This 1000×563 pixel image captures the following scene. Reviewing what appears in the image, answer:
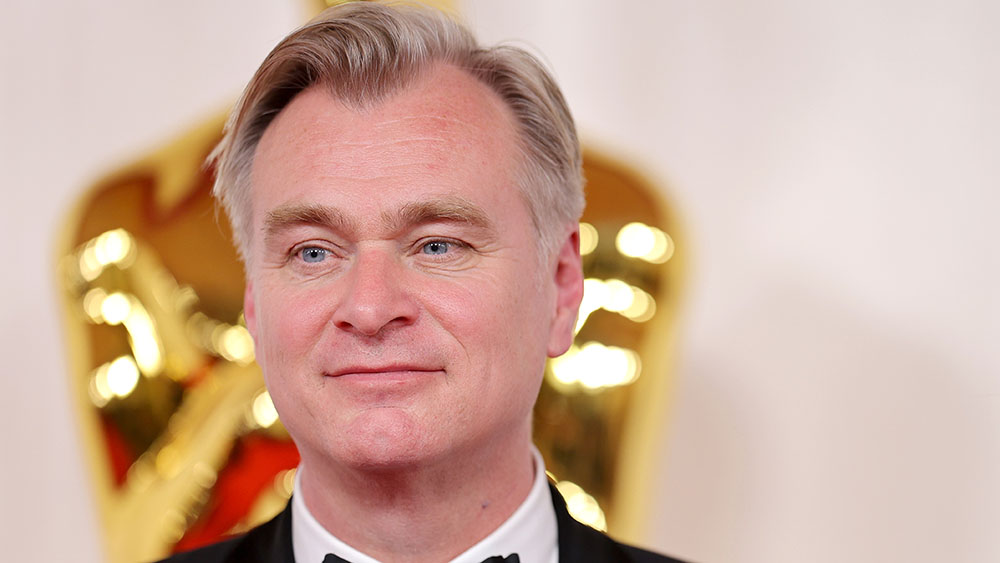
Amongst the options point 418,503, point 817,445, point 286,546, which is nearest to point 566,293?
point 418,503

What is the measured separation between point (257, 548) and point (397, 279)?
0.52m

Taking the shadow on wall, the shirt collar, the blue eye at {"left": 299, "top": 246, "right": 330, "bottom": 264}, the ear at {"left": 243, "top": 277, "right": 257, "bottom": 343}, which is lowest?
the shadow on wall

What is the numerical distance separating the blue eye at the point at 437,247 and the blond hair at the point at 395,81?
0.53 feet

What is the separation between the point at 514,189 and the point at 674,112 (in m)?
0.79

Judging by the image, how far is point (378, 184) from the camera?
62.1 inches

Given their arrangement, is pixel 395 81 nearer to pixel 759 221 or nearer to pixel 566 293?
pixel 566 293

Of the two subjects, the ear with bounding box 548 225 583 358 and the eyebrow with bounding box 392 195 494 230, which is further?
the ear with bounding box 548 225 583 358

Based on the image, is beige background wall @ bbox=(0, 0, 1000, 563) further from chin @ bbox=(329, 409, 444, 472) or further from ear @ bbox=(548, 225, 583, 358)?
chin @ bbox=(329, 409, 444, 472)

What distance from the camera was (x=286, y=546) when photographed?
1.74m

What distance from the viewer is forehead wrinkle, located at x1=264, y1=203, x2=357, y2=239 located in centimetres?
157

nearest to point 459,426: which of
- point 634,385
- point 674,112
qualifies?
point 634,385

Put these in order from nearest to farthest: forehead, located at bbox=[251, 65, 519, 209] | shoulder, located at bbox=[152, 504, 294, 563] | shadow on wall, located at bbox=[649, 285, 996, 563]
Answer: forehead, located at bbox=[251, 65, 519, 209], shoulder, located at bbox=[152, 504, 294, 563], shadow on wall, located at bbox=[649, 285, 996, 563]

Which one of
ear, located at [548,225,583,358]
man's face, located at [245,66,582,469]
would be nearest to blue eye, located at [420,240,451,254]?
man's face, located at [245,66,582,469]

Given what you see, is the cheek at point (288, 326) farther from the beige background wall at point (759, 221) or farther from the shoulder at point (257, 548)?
the beige background wall at point (759, 221)
